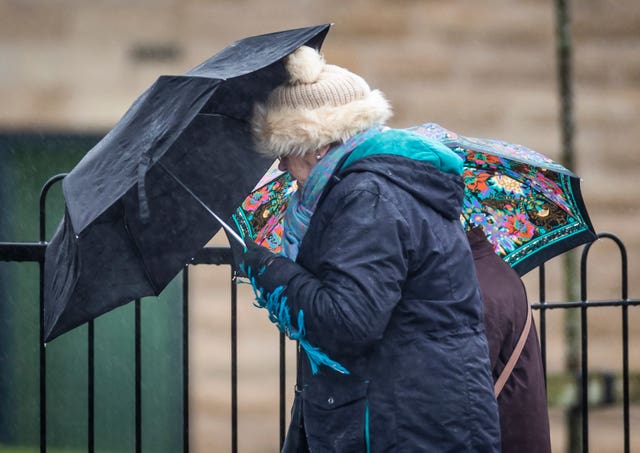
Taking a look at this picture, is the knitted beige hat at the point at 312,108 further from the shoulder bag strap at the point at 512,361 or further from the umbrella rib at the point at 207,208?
the shoulder bag strap at the point at 512,361

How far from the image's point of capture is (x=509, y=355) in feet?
9.14

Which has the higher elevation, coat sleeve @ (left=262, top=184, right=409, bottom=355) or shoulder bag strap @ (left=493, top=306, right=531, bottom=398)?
coat sleeve @ (left=262, top=184, right=409, bottom=355)

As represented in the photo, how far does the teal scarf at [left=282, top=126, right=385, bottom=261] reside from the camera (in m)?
2.41

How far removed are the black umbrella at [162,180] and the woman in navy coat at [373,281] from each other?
0.41ft

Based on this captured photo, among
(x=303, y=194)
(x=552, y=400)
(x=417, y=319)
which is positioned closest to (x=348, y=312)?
(x=417, y=319)

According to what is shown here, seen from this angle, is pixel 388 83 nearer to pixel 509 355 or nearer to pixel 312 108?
pixel 509 355

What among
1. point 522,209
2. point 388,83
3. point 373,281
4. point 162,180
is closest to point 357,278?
point 373,281

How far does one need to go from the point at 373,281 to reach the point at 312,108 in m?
0.46

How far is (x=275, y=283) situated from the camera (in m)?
2.37

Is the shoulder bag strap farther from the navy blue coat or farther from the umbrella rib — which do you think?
the umbrella rib

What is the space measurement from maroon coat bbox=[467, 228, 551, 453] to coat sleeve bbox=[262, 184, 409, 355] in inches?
21.4

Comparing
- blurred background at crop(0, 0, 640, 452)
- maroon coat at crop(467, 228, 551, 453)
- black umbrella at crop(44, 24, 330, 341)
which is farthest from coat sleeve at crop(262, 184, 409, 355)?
blurred background at crop(0, 0, 640, 452)

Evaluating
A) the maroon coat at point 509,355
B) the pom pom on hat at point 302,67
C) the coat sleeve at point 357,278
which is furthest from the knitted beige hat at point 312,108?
the maroon coat at point 509,355

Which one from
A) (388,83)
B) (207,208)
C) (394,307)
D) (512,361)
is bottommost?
(512,361)
